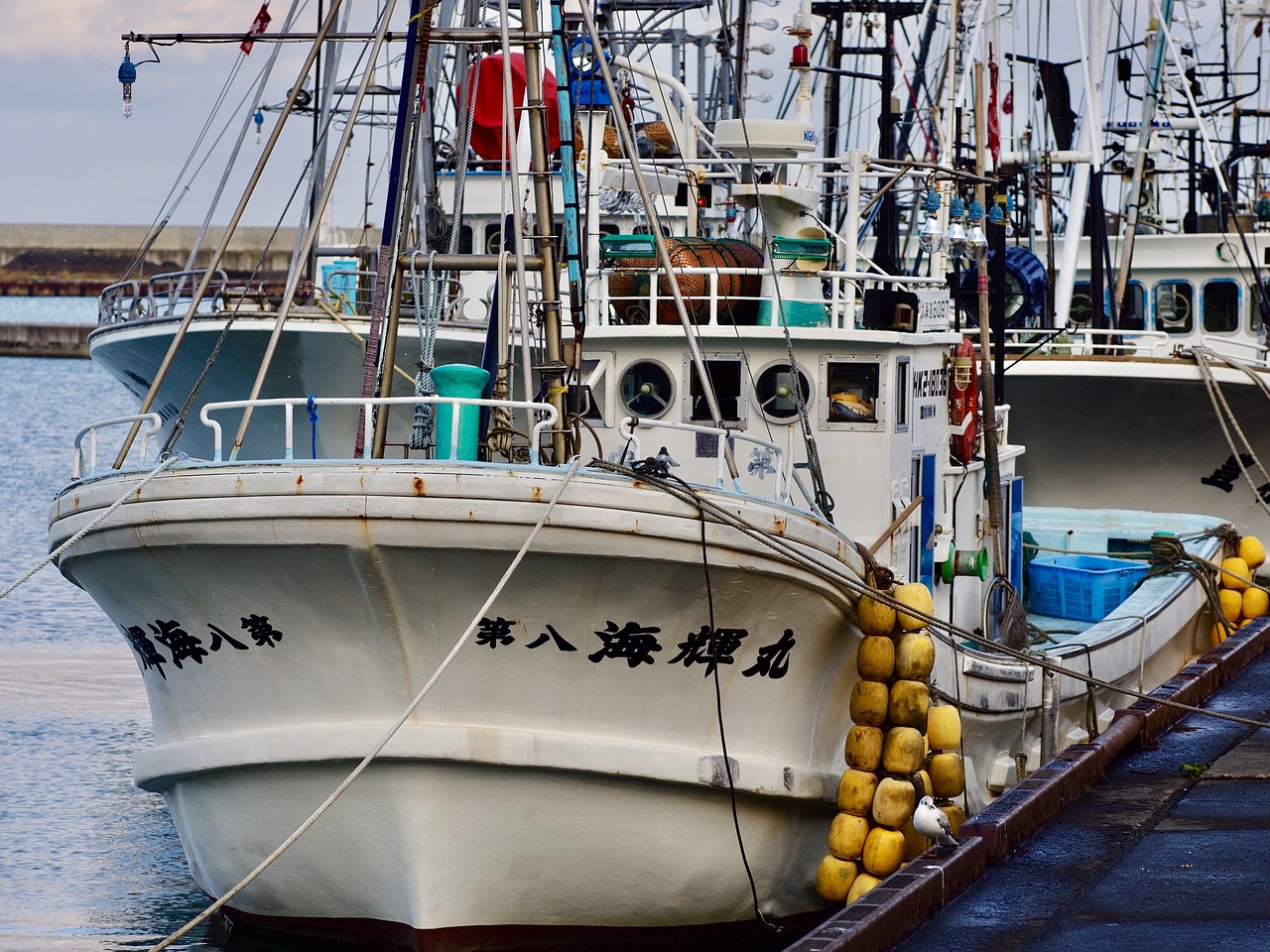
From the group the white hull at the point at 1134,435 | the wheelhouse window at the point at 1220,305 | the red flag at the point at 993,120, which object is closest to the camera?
the red flag at the point at 993,120

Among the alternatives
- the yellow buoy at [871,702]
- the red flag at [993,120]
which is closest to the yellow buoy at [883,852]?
the yellow buoy at [871,702]

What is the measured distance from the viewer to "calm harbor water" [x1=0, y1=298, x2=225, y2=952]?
11.4 meters

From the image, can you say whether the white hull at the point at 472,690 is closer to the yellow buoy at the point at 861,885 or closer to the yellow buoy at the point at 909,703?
the yellow buoy at the point at 909,703

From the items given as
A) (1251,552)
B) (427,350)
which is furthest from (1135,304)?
(427,350)

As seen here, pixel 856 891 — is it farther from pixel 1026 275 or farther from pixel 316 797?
pixel 1026 275

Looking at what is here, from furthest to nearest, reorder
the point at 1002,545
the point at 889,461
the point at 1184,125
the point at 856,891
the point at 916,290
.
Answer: the point at 1184,125 < the point at 1002,545 < the point at 916,290 < the point at 889,461 < the point at 856,891

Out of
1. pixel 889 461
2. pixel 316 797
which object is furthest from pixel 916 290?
pixel 316 797

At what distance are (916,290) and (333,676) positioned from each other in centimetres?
509

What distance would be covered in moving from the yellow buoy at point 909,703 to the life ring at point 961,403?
138 inches

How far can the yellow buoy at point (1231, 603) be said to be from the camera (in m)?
17.6

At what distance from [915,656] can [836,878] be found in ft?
3.86

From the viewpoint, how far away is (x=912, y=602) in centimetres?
904

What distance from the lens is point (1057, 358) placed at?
840 inches

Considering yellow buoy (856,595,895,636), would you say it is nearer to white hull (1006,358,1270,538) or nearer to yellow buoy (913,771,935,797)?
yellow buoy (913,771,935,797)
